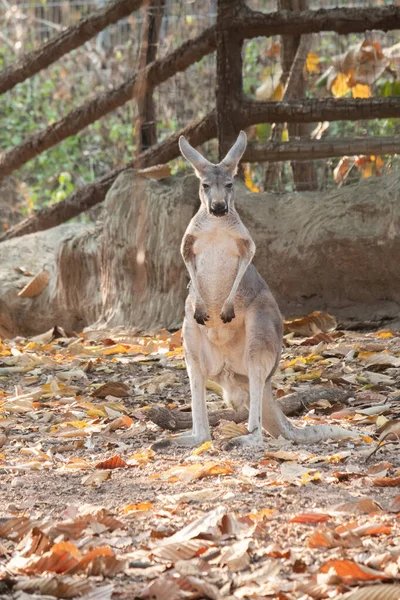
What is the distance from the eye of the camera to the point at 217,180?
178 inches

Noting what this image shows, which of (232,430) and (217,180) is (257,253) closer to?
(217,180)

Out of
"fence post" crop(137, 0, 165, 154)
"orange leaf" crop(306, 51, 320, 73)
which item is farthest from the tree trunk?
"orange leaf" crop(306, 51, 320, 73)

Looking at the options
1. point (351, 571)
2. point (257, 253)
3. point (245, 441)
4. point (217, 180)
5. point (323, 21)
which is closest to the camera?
point (351, 571)

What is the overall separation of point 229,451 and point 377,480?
0.77 metres

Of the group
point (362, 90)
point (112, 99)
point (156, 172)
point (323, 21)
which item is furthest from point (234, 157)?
point (362, 90)

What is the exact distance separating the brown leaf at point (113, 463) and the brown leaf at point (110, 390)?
5.17 ft

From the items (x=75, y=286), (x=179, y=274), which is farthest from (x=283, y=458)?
(x=75, y=286)

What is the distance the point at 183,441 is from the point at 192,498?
0.93m

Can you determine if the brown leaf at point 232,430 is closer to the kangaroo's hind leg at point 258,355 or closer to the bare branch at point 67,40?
the kangaroo's hind leg at point 258,355

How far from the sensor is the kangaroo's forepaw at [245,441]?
3.99 m

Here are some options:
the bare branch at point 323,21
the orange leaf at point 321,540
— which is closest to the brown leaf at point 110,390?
the orange leaf at point 321,540

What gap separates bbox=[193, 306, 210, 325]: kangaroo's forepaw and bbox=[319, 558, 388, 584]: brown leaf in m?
1.97

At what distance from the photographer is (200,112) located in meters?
10.3

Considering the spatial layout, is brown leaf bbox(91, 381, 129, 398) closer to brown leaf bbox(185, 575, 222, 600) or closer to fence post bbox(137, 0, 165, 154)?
brown leaf bbox(185, 575, 222, 600)
